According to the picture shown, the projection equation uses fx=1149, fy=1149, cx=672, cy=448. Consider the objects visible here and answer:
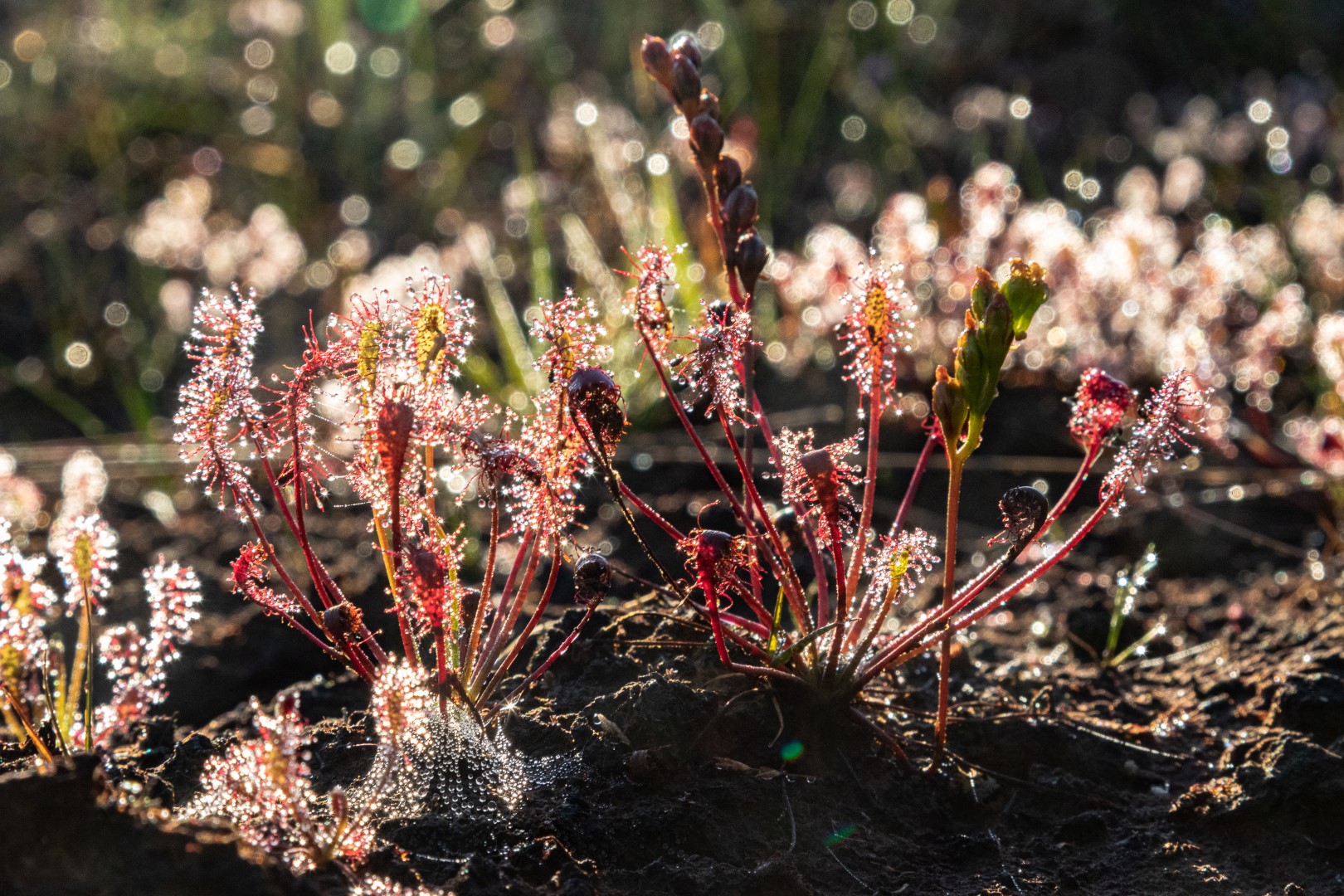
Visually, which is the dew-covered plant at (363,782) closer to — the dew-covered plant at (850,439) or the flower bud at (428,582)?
the flower bud at (428,582)

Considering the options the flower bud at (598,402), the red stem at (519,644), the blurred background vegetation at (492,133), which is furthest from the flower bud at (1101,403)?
the blurred background vegetation at (492,133)

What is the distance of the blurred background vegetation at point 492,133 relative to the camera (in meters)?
5.50

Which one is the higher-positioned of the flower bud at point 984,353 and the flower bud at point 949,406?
the flower bud at point 984,353

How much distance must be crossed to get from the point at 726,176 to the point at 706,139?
69 mm

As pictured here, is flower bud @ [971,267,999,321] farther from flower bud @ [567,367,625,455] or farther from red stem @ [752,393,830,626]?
flower bud @ [567,367,625,455]

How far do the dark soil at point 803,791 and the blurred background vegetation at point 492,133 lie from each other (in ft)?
8.06

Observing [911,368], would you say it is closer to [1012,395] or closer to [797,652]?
[1012,395]

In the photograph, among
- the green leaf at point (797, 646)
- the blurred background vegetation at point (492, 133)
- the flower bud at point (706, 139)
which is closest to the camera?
the green leaf at point (797, 646)

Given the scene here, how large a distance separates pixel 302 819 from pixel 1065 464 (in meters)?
2.56

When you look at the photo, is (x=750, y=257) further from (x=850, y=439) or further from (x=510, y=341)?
(x=510, y=341)

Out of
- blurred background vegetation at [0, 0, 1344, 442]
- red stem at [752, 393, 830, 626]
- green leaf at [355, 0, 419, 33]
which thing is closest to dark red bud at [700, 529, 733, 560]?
red stem at [752, 393, 830, 626]

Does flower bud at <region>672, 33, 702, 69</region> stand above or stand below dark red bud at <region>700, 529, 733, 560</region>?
above

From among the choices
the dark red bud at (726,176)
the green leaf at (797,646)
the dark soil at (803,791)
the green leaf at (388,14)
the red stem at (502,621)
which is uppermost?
the green leaf at (388,14)

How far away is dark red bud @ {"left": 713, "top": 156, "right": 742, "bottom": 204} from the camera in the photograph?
195 cm
